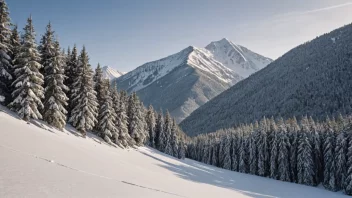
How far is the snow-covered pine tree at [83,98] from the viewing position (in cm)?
4250

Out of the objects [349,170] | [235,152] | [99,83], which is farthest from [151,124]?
[349,170]

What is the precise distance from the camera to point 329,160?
179 ft

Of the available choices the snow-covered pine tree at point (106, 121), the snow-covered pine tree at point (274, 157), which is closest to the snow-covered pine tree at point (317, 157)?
the snow-covered pine tree at point (274, 157)

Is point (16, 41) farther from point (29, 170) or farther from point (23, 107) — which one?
point (29, 170)

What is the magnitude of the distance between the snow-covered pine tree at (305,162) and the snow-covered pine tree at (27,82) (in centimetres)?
5033

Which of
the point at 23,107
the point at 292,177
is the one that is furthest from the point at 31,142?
the point at 292,177

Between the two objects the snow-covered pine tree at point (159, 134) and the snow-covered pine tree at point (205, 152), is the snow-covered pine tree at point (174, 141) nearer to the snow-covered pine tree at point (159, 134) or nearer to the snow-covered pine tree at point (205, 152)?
the snow-covered pine tree at point (159, 134)

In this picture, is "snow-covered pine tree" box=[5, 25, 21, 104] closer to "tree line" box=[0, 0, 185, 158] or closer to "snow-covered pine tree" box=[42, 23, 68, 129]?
"tree line" box=[0, 0, 185, 158]

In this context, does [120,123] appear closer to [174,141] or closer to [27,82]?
[27,82]

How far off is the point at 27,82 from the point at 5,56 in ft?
16.9

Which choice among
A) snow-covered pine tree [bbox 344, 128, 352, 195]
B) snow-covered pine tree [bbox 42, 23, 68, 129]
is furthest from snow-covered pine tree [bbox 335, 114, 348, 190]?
snow-covered pine tree [bbox 42, 23, 68, 129]

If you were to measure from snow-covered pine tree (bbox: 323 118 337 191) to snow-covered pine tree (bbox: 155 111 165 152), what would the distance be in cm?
4562

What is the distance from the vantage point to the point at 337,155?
172 feet

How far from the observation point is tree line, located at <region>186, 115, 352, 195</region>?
52.3 metres
